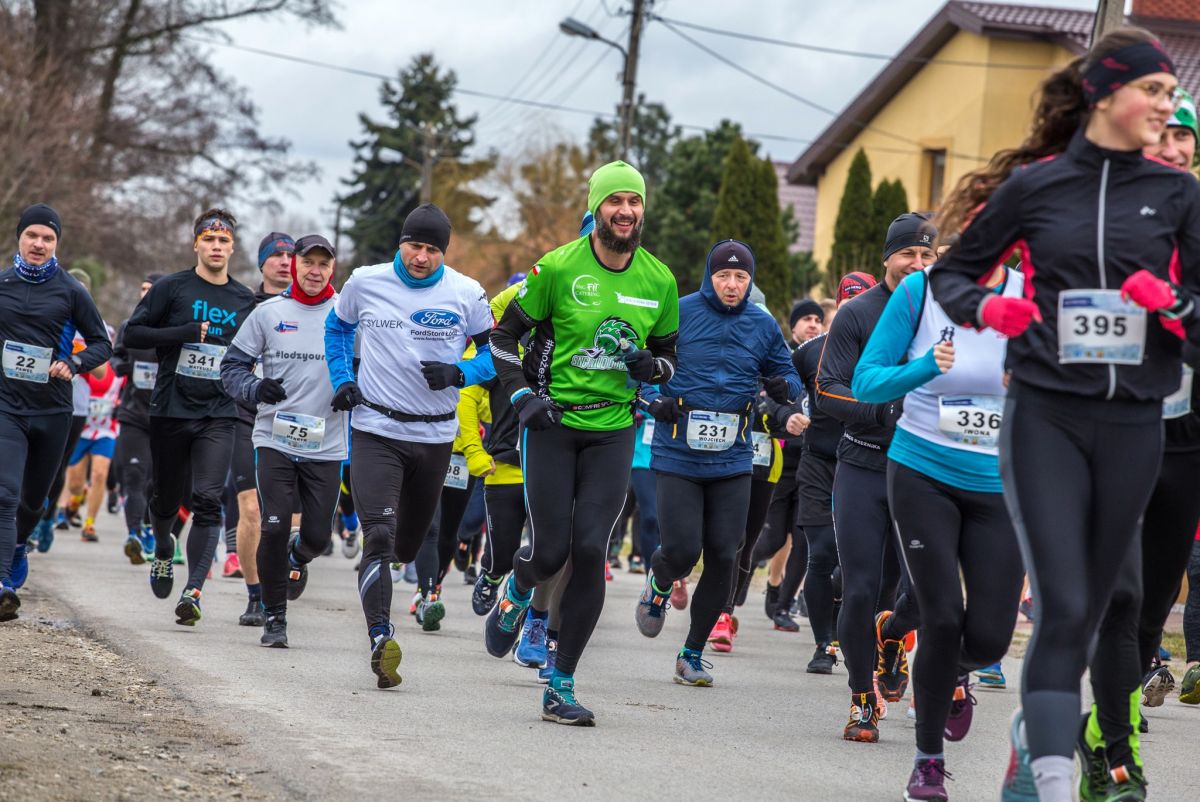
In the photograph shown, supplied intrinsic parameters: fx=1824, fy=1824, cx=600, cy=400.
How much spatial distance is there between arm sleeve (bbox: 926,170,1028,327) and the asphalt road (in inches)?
72.3

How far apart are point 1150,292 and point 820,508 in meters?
5.91

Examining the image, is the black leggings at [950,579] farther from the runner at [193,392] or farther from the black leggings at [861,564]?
the runner at [193,392]

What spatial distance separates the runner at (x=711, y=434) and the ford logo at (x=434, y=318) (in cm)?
104

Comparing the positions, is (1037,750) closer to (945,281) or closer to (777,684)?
(945,281)

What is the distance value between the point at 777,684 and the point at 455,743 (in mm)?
3328

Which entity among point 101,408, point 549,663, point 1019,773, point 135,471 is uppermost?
point 101,408

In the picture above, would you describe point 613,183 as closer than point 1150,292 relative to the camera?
No

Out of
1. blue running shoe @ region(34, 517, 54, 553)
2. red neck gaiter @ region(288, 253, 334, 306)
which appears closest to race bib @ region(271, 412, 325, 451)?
red neck gaiter @ region(288, 253, 334, 306)

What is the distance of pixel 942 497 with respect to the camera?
629cm

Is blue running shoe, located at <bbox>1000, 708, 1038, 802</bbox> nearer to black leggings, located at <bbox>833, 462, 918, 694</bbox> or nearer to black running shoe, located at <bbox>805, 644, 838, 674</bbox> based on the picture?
black leggings, located at <bbox>833, 462, 918, 694</bbox>

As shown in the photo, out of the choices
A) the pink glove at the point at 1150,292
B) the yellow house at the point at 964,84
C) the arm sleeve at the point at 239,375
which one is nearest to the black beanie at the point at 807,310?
the arm sleeve at the point at 239,375

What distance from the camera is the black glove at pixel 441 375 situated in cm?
866

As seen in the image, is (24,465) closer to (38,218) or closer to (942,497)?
(38,218)

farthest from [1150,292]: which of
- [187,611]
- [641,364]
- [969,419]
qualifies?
[187,611]
